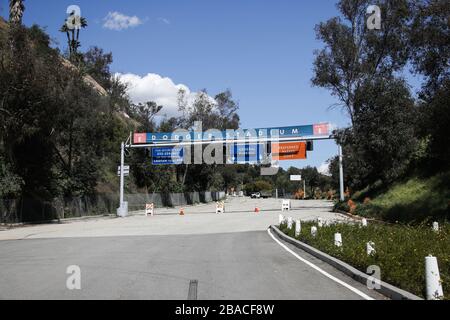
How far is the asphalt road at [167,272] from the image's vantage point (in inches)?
345

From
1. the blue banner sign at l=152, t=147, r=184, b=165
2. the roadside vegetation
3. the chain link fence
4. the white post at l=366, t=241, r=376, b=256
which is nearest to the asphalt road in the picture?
the white post at l=366, t=241, r=376, b=256

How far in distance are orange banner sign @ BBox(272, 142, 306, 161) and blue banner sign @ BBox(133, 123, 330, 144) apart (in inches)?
33.0

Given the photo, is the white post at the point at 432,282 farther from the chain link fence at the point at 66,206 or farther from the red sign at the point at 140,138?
the red sign at the point at 140,138

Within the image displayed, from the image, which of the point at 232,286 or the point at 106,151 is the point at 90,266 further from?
the point at 106,151

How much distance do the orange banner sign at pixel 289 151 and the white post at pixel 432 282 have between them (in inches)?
1422

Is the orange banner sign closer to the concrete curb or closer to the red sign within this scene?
the red sign

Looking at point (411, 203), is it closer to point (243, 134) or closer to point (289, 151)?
point (289, 151)

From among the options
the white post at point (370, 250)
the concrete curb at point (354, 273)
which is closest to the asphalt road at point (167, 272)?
the concrete curb at point (354, 273)

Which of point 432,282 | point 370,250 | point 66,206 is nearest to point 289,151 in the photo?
point 66,206

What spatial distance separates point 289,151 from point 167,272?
34.1m

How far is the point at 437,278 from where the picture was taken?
25.5ft

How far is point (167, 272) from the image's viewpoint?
11.2m

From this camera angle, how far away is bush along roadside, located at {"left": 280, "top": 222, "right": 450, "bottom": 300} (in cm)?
891
